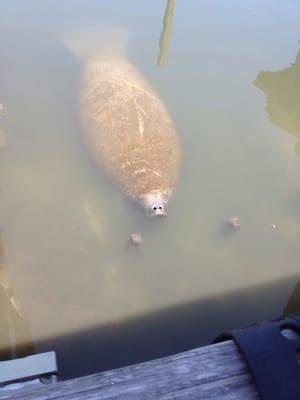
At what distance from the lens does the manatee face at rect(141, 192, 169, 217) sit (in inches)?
169

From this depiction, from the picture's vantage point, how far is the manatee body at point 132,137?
458 centimetres

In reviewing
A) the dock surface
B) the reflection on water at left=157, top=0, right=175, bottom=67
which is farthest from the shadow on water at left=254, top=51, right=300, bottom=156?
the dock surface

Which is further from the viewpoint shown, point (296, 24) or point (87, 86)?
point (296, 24)

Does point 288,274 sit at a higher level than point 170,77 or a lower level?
lower

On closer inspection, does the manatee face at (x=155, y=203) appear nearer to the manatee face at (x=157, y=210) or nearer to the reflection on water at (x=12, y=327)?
the manatee face at (x=157, y=210)

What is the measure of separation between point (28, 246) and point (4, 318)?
76cm

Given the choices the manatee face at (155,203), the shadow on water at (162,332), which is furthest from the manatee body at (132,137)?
the shadow on water at (162,332)

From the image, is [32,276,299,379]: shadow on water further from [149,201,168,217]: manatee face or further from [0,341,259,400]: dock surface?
[0,341,259,400]: dock surface

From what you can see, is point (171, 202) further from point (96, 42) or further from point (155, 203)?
point (96, 42)

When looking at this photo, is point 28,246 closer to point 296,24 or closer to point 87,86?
point 87,86

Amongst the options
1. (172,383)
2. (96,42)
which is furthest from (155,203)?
(96,42)

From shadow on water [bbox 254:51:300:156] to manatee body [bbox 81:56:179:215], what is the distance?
1.53m

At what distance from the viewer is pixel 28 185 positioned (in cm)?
457

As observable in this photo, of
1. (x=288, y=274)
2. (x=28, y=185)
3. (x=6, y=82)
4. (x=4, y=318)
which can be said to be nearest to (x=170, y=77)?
(x=6, y=82)
